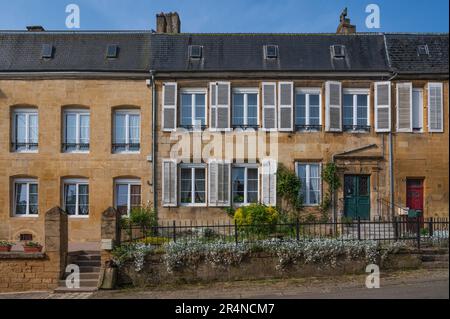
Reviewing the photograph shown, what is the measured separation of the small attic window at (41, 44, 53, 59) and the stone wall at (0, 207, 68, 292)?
28.5ft

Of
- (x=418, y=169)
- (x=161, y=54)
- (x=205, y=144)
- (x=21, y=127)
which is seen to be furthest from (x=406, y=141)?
(x=21, y=127)

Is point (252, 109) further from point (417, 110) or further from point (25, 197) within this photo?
point (25, 197)

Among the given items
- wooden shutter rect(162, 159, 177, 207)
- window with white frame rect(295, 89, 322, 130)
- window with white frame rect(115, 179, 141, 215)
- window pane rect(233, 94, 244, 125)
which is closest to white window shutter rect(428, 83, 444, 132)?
window with white frame rect(295, 89, 322, 130)

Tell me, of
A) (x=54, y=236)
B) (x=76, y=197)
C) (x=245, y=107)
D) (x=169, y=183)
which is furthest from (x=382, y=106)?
(x=54, y=236)

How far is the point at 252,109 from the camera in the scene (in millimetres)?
19656

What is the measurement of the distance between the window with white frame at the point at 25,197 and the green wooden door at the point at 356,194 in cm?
1169

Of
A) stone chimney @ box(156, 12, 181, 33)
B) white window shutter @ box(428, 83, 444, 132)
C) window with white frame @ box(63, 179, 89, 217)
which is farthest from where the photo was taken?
stone chimney @ box(156, 12, 181, 33)

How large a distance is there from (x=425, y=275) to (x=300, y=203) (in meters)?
6.88

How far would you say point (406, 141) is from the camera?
19281mm

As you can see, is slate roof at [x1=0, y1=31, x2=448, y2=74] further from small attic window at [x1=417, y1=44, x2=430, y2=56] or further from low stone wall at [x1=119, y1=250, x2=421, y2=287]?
low stone wall at [x1=119, y1=250, x2=421, y2=287]

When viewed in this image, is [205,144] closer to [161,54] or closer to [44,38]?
[161,54]

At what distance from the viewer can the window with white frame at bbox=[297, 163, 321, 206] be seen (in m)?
19.4

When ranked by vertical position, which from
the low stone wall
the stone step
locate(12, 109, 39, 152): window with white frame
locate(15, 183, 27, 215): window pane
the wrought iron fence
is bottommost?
the stone step

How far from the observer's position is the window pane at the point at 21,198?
19375 mm
